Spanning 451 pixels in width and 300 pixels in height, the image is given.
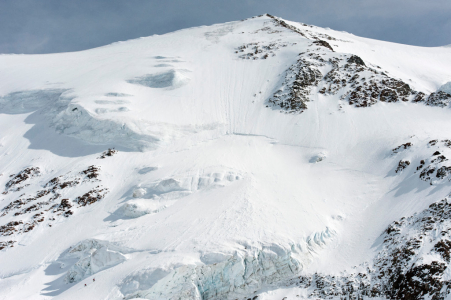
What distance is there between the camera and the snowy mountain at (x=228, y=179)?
1688 cm

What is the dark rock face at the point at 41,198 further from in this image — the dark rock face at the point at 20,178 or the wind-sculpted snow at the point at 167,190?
the wind-sculpted snow at the point at 167,190

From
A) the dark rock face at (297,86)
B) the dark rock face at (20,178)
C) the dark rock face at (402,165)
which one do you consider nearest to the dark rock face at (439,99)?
the dark rock face at (402,165)

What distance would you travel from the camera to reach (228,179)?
2466 cm

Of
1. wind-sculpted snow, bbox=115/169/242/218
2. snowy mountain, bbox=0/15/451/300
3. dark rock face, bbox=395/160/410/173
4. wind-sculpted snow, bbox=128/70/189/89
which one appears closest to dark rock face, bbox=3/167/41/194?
snowy mountain, bbox=0/15/451/300

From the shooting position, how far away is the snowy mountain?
1688cm

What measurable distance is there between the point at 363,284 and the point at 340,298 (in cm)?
162

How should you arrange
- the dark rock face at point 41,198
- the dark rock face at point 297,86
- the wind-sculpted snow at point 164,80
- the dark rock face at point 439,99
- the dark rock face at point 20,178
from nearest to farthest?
the dark rock face at point 41,198 → the dark rock face at point 20,178 → the dark rock face at point 439,99 → the dark rock face at point 297,86 → the wind-sculpted snow at point 164,80

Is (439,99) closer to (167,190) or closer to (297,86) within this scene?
(297,86)

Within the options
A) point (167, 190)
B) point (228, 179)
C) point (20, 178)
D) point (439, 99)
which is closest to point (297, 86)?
point (439, 99)

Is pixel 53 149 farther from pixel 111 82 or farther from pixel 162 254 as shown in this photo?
pixel 162 254

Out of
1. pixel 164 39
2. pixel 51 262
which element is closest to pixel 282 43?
pixel 164 39

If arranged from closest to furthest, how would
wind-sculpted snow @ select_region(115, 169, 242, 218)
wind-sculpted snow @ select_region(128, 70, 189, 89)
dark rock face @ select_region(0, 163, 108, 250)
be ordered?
1. wind-sculpted snow @ select_region(115, 169, 242, 218)
2. dark rock face @ select_region(0, 163, 108, 250)
3. wind-sculpted snow @ select_region(128, 70, 189, 89)

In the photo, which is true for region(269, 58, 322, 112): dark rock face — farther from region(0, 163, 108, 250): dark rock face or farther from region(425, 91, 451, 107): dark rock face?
region(0, 163, 108, 250): dark rock face

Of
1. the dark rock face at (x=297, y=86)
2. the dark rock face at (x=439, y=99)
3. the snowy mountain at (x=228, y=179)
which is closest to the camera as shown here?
the snowy mountain at (x=228, y=179)
